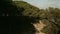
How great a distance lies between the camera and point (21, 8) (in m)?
1.83

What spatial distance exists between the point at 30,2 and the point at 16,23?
0.84ft

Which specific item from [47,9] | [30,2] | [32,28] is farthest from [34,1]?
[32,28]

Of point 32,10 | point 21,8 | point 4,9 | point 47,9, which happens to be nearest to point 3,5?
point 4,9

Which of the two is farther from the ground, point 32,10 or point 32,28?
point 32,10

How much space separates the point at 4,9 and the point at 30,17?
0.87 ft

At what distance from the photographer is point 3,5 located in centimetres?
180

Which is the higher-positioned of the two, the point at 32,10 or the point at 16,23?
the point at 32,10

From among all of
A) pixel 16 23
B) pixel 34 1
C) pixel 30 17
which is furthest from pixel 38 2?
pixel 16 23

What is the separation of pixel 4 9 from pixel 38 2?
1.15 feet

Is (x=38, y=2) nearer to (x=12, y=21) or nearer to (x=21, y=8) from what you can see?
(x=21, y=8)

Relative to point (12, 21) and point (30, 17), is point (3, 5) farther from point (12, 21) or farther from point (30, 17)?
point (30, 17)

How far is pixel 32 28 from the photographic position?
1812 mm

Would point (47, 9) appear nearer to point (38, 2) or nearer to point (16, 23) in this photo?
point (38, 2)

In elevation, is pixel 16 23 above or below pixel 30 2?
below
